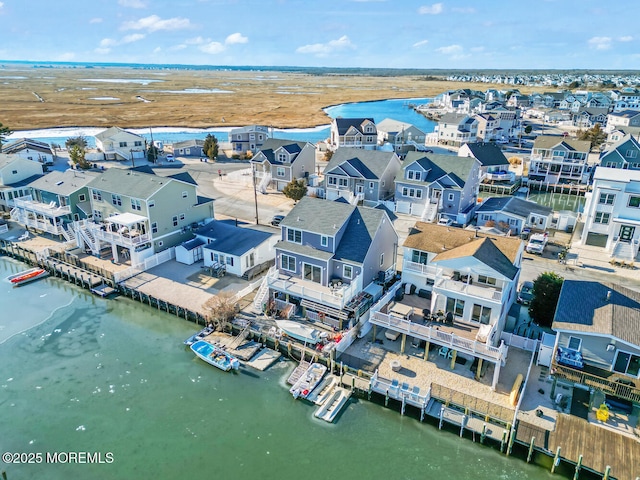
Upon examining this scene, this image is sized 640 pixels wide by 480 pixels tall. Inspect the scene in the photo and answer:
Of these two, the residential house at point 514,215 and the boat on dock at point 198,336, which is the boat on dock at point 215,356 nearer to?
the boat on dock at point 198,336

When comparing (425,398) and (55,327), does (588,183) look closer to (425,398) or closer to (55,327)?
(425,398)

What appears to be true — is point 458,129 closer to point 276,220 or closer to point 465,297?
point 276,220

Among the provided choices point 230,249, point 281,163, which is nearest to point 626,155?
point 281,163

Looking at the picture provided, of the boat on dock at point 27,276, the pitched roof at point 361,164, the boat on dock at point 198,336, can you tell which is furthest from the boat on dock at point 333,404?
the pitched roof at point 361,164

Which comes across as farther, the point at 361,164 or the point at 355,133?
the point at 355,133

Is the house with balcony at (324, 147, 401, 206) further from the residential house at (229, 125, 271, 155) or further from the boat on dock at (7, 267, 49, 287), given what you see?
the boat on dock at (7, 267, 49, 287)

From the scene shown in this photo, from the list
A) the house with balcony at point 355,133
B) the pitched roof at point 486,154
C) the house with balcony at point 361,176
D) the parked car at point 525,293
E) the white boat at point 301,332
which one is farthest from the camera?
the house with balcony at point 355,133

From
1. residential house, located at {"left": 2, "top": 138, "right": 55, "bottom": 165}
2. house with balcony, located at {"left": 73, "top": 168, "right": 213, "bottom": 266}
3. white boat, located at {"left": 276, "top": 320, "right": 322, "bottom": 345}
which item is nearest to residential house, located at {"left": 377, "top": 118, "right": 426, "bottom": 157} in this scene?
house with balcony, located at {"left": 73, "top": 168, "right": 213, "bottom": 266}
